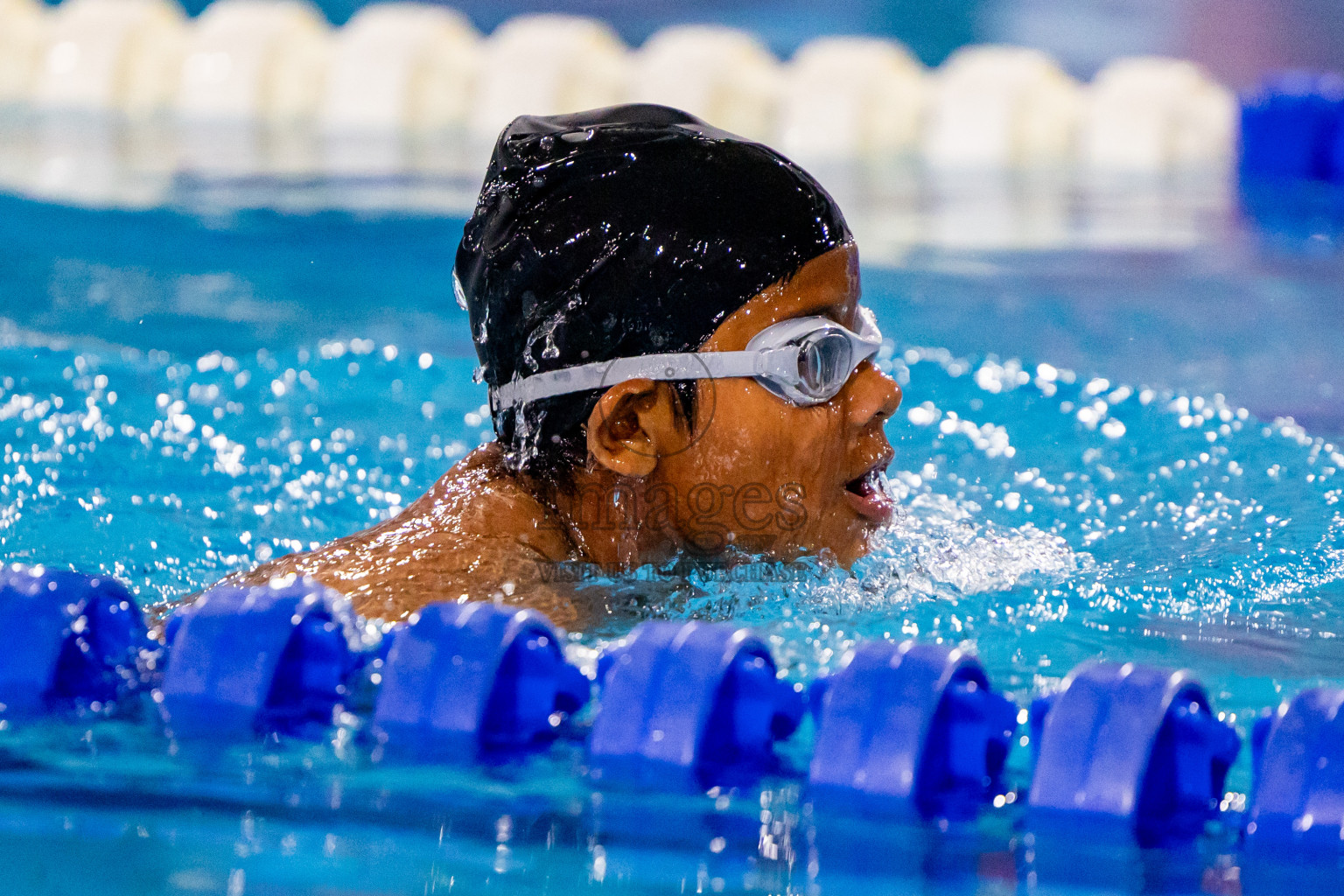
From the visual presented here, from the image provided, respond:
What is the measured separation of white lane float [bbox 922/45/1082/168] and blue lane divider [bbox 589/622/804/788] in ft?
Result: 22.6

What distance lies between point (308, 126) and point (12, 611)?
7.46 meters

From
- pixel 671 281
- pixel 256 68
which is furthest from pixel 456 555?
pixel 256 68

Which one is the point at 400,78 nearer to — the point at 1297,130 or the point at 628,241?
the point at 1297,130

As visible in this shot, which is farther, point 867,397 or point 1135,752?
point 867,397

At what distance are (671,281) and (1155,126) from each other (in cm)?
707

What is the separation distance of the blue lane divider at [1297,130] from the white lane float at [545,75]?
11.2 ft

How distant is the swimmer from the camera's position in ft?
7.38

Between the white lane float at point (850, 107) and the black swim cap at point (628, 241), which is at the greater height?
the white lane float at point (850, 107)

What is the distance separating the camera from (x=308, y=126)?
9.13 meters

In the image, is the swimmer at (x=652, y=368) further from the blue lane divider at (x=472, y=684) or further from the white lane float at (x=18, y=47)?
the white lane float at (x=18, y=47)

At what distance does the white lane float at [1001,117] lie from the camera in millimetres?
8547

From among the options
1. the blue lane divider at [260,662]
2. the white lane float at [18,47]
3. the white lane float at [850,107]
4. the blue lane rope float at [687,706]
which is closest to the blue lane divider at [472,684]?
the blue lane rope float at [687,706]

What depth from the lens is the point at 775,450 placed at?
2295 mm

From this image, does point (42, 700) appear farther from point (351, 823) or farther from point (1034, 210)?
point (1034, 210)
